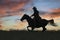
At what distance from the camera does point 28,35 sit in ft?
21.7

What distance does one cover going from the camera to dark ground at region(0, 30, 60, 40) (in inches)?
257

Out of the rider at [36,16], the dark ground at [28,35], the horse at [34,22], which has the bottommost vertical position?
the dark ground at [28,35]

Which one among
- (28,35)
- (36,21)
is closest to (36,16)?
(36,21)

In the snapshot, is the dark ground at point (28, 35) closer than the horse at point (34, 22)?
Yes

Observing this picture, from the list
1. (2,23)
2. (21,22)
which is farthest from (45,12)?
(2,23)

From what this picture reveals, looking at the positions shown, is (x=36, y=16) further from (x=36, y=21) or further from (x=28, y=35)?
(x=28, y=35)

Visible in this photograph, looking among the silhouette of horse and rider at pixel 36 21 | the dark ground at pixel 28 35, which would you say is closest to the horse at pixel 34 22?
the silhouette of horse and rider at pixel 36 21

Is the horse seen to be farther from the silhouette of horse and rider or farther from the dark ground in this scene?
the dark ground

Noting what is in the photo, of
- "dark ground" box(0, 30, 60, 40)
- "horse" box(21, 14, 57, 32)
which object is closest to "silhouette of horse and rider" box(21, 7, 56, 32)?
"horse" box(21, 14, 57, 32)

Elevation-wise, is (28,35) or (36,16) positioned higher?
(36,16)

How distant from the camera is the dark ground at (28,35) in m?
6.54

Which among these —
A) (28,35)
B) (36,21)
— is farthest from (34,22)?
(28,35)

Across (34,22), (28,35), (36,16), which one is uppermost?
(36,16)

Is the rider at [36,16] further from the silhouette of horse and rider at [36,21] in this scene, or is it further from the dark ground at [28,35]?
the dark ground at [28,35]
